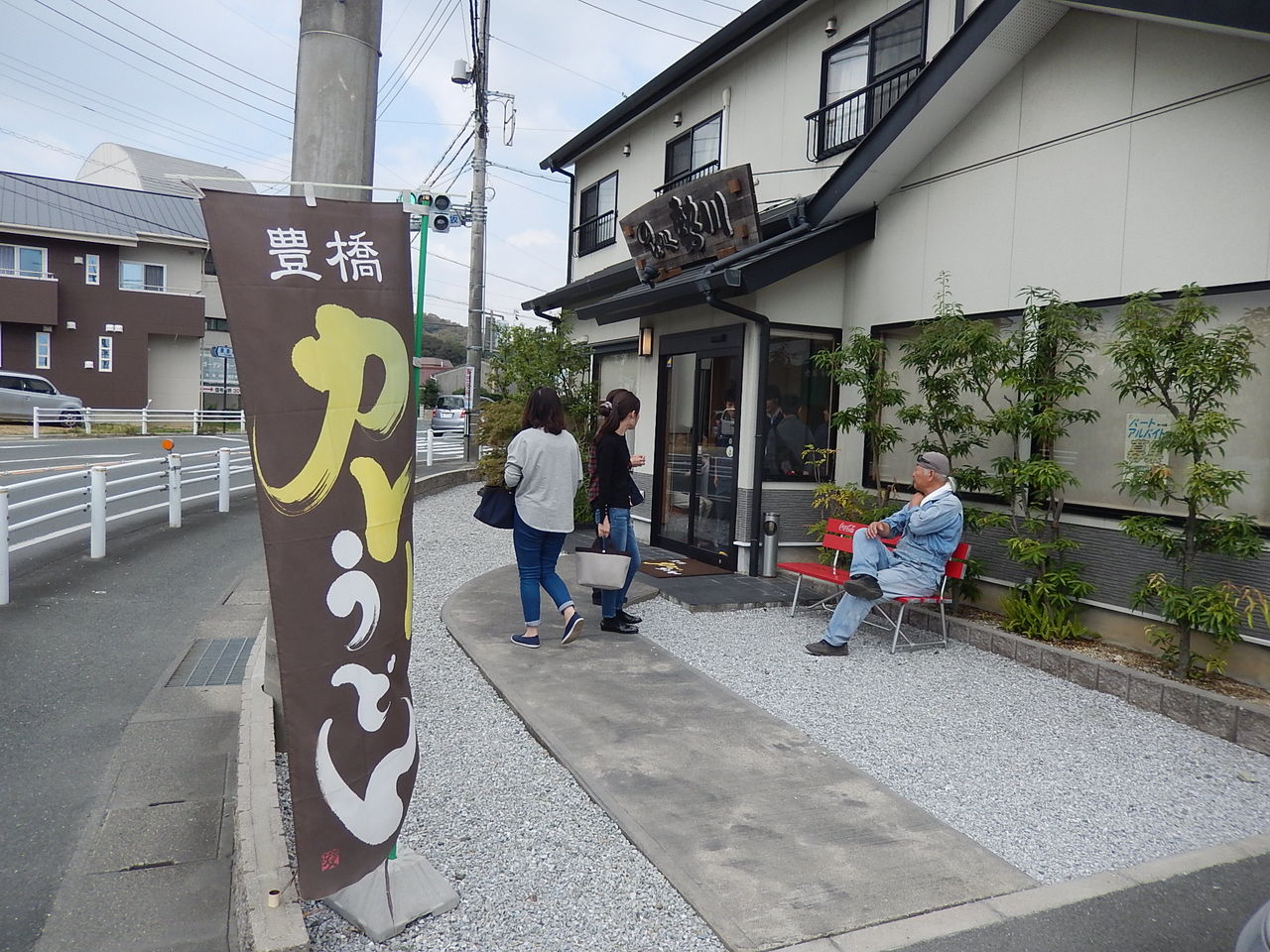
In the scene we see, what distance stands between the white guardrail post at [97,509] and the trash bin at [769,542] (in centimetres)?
676

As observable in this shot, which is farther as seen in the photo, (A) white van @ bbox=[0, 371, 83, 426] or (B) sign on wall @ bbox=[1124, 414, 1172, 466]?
(A) white van @ bbox=[0, 371, 83, 426]

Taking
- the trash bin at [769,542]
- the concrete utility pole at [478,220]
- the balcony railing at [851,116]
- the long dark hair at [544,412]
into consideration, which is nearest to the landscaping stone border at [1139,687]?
the trash bin at [769,542]

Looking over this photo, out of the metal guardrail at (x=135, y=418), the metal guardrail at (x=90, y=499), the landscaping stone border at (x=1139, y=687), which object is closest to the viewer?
the landscaping stone border at (x=1139, y=687)

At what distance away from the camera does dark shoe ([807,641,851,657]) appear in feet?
20.1

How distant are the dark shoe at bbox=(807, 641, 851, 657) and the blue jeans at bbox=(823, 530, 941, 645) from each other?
0.11 feet

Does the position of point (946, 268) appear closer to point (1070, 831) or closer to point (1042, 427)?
point (1042, 427)

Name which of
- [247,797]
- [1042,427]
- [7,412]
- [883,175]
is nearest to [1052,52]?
[883,175]

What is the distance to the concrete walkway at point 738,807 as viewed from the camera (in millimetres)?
2975

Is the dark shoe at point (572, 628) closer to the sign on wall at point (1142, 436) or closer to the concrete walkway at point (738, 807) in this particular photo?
the concrete walkway at point (738, 807)

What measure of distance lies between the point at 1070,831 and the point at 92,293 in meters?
35.5

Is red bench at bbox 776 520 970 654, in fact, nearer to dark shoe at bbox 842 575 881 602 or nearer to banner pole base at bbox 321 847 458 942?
dark shoe at bbox 842 575 881 602

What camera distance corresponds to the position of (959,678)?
223 inches

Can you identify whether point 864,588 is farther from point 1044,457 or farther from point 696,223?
point 696,223

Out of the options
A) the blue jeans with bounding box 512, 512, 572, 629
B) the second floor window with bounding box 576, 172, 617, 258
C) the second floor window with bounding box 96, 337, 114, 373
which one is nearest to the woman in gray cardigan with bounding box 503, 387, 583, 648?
the blue jeans with bounding box 512, 512, 572, 629
